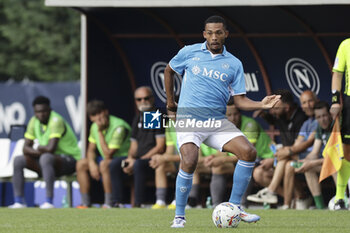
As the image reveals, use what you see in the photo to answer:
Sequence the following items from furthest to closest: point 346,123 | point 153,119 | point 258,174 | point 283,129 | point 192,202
Result: point 283,129 < point 192,202 < point 258,174 < point 346,123 < point 153,119

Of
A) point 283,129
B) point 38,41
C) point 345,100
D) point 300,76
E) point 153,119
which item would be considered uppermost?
point 38,41

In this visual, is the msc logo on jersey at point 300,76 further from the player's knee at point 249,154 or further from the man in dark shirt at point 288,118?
the player's knee at point 249,154

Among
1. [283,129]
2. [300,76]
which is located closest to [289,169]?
[283,129]

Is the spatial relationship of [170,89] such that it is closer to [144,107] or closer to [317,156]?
[317,156]

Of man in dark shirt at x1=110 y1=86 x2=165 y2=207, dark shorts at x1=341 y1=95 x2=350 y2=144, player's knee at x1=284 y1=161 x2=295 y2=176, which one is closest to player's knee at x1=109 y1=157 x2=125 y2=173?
man in dark shirt at x1=110 y1=86 x2=165 y2=207

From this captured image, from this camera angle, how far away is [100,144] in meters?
15.9

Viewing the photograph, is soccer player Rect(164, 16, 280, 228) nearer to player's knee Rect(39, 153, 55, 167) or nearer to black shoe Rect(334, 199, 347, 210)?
black shoe Rect(334, 199, 347, 210)

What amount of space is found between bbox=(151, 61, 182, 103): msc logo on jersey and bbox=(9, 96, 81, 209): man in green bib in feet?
4.75

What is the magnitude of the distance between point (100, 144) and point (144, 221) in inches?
167

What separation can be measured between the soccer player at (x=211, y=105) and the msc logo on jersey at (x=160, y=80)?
18.3 ft

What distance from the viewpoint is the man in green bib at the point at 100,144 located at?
1582 centimetres

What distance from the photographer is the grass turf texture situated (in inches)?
415

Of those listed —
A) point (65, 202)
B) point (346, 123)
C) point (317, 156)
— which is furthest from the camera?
point (65, 202)

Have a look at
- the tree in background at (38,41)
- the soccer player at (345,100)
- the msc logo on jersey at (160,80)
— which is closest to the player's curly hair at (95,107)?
the msc logo on jersey at (160,80)
